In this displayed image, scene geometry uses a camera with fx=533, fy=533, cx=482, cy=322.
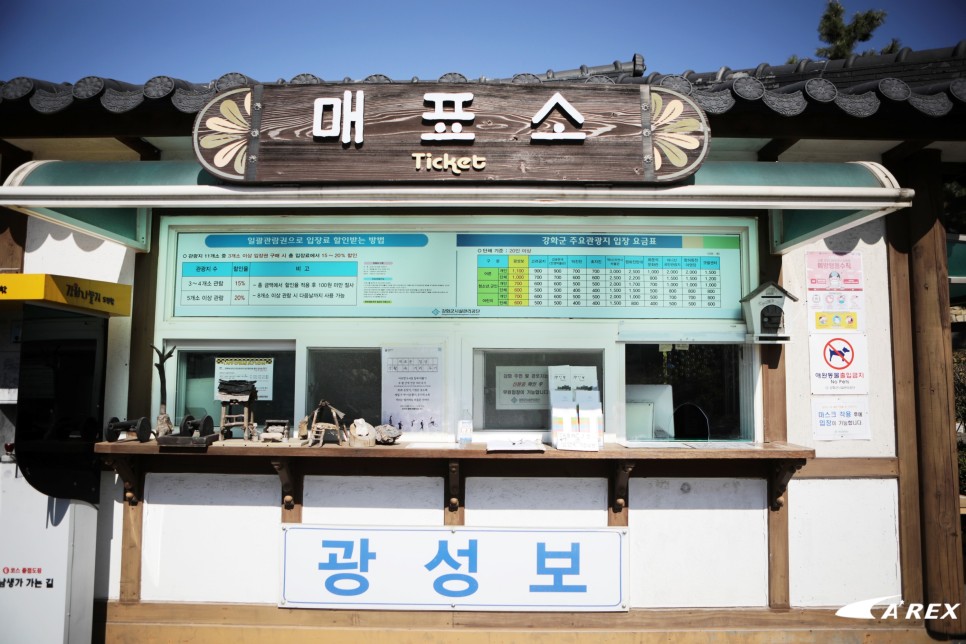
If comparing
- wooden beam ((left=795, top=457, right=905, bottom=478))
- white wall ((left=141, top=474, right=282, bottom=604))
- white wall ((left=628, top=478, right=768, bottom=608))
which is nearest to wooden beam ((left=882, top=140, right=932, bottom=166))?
wooden beam ((left=795, top=457, right=905, bottom=478))

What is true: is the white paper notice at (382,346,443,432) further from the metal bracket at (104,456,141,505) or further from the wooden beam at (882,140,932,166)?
the wooden beam at (882,140,932,166)

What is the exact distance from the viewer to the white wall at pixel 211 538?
3.83 metres

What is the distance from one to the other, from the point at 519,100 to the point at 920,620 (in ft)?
14.9

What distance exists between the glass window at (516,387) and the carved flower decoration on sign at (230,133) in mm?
2078

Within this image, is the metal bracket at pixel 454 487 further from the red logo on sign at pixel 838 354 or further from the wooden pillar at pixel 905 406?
the wooden pillar at pixel 905 406

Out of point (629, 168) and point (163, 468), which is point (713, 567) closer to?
point (629, 168)

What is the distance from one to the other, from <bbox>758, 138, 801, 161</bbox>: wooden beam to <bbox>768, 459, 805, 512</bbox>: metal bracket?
2.22 metres

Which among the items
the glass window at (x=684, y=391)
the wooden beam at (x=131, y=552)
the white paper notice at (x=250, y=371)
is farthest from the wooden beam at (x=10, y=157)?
the glass window at (x=684, y=391)

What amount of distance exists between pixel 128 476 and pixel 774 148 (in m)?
5.26

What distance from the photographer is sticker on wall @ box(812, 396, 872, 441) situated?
3.90 meters

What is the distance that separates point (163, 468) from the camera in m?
3.88

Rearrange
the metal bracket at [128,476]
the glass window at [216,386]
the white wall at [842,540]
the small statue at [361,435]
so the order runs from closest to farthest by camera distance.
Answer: the small statue at [361,435]
the metal bracket at [128,476]
the white wall at [842,540]
the glass window at [216,386]

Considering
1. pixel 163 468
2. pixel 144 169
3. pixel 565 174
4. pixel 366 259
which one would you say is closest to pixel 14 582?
pixel 163 468

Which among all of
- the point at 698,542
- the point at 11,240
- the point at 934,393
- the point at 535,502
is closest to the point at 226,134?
the point at 11,240
